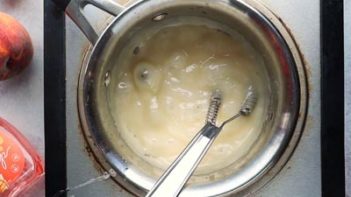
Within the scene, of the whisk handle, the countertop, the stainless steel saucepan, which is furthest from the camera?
the countertop

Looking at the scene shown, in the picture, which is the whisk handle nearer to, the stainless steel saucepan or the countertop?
the stainless steel saucepan

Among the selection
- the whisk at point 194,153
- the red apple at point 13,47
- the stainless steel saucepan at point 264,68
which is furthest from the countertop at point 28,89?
the whisk at point 194,153

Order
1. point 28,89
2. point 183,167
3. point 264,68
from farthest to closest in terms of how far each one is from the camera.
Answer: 1. point 28,89
2. point 264,68
3. point 183,167

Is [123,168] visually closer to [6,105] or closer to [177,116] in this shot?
[177,116]

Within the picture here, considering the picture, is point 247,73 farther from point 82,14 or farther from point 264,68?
point 82,14

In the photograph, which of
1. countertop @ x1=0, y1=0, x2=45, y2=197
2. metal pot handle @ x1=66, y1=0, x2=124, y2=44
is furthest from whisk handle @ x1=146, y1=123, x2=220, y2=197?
countertop @ x1=0, y1=0, x2=45, y2=197

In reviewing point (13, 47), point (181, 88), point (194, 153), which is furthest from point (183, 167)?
point (13, 47)

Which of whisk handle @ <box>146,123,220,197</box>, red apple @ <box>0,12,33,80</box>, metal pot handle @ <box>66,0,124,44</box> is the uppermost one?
metal pot handle @ <box>66,0,124,44</box>

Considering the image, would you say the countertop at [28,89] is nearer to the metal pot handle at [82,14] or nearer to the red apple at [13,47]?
the red apple at [13,47]
